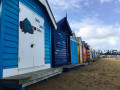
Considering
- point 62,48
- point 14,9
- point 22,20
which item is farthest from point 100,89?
point 62,48

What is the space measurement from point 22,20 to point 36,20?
1103 millimetres

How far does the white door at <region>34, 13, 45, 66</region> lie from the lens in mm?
5266

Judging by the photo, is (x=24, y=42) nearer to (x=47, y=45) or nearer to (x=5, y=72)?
(x=5, y=72)

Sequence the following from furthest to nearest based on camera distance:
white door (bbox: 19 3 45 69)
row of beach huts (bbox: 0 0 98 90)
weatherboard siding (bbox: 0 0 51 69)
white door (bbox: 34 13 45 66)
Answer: white door (bbox: 34 13 45 66) → white door (bbox: 19 3 45 69) → weatherboard siding (bbox: 0 0 51 69) → row of beach huts (bbox: 0 0 98 90)

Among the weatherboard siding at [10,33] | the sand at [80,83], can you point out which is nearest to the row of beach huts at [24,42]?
the weatherboard siding at [10,33]

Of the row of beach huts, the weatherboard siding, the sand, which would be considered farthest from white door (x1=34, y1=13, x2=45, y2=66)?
the weatherboard siding

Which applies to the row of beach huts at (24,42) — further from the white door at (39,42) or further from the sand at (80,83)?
the sand at (80,83)

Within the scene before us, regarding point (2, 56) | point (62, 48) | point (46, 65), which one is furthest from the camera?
point (62, 48)

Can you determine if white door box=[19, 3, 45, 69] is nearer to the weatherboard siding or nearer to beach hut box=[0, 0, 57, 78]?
beach hut box=[0, 0, 57, 78]

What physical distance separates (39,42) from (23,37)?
1248 millimetres

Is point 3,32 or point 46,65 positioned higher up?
point 3,32

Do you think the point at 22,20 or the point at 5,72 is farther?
the point at 22,20

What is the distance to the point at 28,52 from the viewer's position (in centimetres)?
464

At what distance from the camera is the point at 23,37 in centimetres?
441
